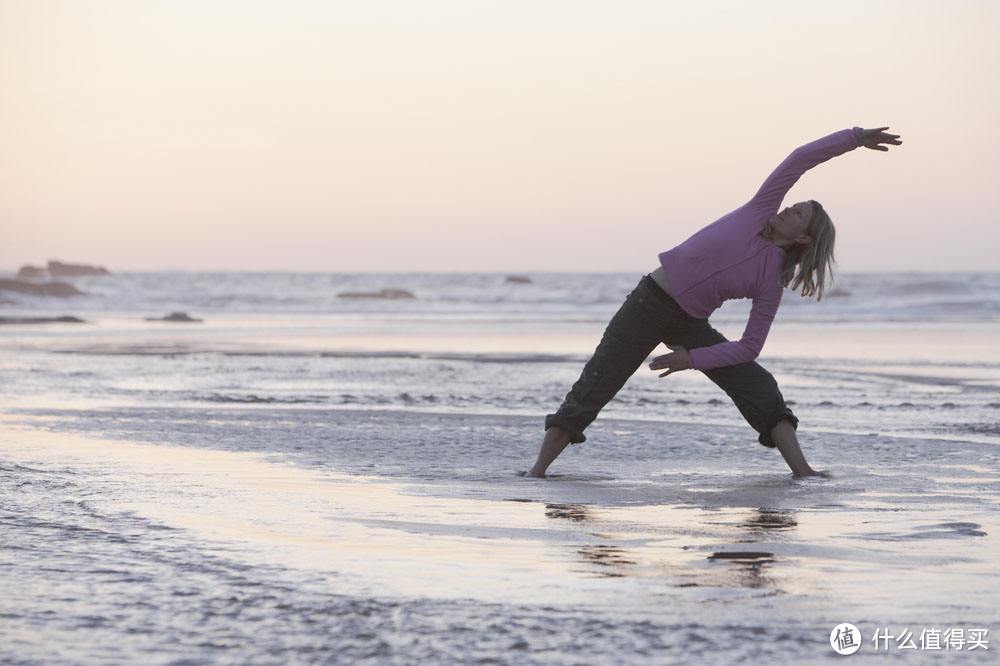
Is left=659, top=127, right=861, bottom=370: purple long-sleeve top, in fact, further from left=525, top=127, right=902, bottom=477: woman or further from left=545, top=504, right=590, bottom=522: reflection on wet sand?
left=545, top=504, right=590, bottom=522: reflection on wet sand

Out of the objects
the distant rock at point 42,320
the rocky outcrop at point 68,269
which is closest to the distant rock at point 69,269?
the rocky outcrop at point 68,269

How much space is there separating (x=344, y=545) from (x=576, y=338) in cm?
1857

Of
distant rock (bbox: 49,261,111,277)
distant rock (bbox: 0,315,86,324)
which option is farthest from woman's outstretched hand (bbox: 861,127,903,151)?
distant rock (bbox: 49,261,111,277)

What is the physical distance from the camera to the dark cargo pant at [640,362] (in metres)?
6.49

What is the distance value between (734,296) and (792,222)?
0.45 metres

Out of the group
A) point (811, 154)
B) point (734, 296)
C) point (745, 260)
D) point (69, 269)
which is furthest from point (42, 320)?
point (69, 269)

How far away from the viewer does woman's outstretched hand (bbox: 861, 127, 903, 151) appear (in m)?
5.94

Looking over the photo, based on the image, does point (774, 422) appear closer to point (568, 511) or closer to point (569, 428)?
point (569, 428)

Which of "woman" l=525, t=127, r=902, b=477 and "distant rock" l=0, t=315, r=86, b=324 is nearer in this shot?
"woman" l=525, t=127, r=902, b=477

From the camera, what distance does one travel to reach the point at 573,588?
3.82 m

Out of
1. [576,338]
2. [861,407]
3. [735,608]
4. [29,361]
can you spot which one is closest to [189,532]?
[735,608]

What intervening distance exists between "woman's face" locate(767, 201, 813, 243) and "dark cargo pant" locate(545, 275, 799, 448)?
0.68m

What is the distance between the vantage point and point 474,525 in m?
4.95

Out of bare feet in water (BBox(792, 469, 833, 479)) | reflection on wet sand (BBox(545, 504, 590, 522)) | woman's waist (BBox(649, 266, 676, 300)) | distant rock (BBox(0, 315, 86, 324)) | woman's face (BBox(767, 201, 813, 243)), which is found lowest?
reflection on wet sand (BBox(545, 504, 590, 522))
